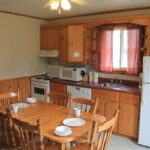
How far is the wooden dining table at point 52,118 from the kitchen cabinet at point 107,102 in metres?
1.19

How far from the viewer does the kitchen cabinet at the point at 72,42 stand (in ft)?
13.6

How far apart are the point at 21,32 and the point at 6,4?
3.35 feet

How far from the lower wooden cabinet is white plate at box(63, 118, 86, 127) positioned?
4.70 ft

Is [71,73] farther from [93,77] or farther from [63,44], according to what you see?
[63,44]

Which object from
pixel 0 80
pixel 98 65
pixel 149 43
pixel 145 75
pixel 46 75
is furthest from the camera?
pixel 46 75

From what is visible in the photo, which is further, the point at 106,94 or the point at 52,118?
the point at 106,94

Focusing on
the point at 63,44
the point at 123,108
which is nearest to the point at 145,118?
the point at 123,108

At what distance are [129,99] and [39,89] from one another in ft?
7.11

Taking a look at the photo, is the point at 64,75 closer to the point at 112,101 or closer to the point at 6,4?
the point at 112,101

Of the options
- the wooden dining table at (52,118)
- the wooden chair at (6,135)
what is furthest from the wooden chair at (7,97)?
the wooden chair at (6,135)

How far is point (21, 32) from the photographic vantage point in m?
4.38

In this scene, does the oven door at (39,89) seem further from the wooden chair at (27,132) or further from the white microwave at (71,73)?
the wooden chair at (27,132)

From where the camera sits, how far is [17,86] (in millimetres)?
4387

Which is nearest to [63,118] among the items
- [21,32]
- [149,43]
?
[149,43]
